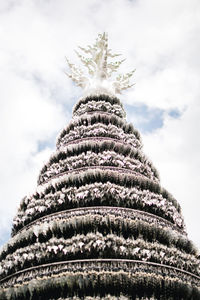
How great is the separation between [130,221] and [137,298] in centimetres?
103

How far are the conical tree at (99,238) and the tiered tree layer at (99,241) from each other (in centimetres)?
1

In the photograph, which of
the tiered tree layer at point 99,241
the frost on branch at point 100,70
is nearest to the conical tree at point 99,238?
the tiered tree layer at point 99,241

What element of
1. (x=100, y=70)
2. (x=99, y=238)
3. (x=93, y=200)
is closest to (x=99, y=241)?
(x=99, y=238)

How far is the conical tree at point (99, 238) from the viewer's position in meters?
3.75

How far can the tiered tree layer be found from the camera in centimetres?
375

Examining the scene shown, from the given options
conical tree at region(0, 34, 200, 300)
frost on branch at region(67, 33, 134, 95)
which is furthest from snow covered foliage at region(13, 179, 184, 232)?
frost on branch at region(67, 33, 134, 95)

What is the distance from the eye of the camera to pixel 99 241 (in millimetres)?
4098

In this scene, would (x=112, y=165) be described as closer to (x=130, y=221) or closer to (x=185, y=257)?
(x=130, y=221)

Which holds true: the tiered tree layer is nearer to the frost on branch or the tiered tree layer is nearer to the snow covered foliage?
the snow covered foliage

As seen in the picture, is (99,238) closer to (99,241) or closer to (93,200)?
(99,241)

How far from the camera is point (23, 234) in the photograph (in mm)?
4605

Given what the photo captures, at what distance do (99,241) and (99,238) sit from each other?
76 millimetres

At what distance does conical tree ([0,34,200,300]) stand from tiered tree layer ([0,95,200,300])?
1 cm

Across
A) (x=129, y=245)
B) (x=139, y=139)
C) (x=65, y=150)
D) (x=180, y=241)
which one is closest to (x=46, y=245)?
(x=129, y=245)
